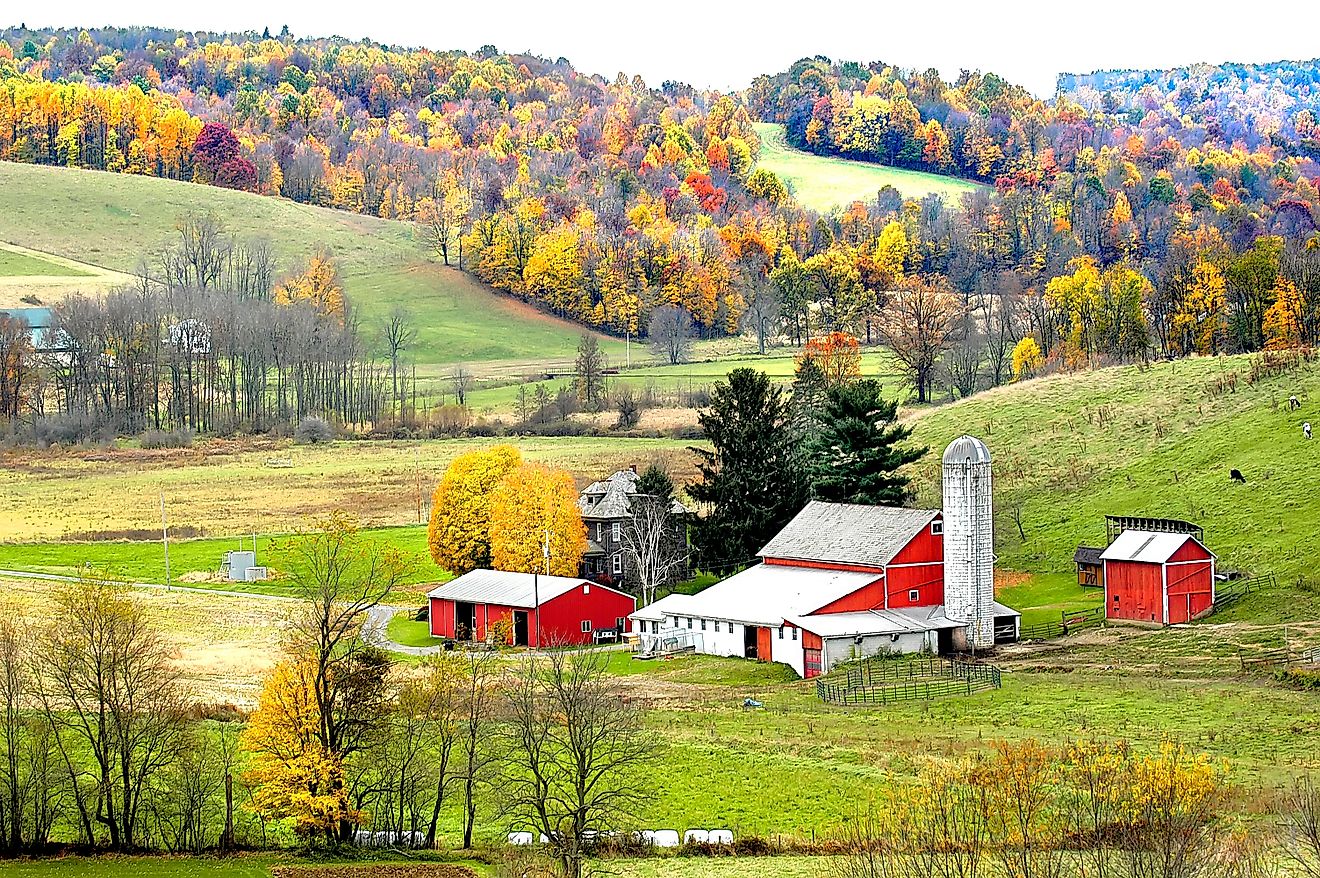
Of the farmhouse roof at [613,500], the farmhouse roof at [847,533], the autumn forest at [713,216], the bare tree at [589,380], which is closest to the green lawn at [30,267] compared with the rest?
the autumn forest at [713,216]

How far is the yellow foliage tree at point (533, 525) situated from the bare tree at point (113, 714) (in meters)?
23.8

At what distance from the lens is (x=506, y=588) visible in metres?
55.6

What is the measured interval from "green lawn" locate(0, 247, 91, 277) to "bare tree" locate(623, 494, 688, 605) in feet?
272

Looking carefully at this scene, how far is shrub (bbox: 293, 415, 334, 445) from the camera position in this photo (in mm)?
99625

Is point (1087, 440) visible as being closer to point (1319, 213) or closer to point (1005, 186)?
point (1319, 213)

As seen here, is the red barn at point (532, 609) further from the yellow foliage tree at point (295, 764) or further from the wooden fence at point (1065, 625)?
the yellow foliage tree at point (295, 764)

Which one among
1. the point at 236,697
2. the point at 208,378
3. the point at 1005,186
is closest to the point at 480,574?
the point at 236,697

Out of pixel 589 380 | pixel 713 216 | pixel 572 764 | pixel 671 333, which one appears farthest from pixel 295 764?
pixel 713 216

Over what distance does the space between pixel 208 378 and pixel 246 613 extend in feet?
180

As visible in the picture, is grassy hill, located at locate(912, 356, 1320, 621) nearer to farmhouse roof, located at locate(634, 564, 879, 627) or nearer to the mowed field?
farmhouse roof, located at locate(634, 564, 879, 627)

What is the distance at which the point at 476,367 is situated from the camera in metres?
124

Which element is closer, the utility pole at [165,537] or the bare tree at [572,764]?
the bare tree at [572,764]

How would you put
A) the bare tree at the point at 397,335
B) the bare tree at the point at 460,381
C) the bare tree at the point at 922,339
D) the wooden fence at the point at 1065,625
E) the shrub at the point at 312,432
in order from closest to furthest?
the wooden fence at the point at 1065,625 → the bare tree at the point at 922,339 → the shrub at the point at 312,432 → the bare tree at the point at 460,381 → the bare tree at the point at 397,335

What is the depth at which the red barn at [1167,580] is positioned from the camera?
49125 mm
